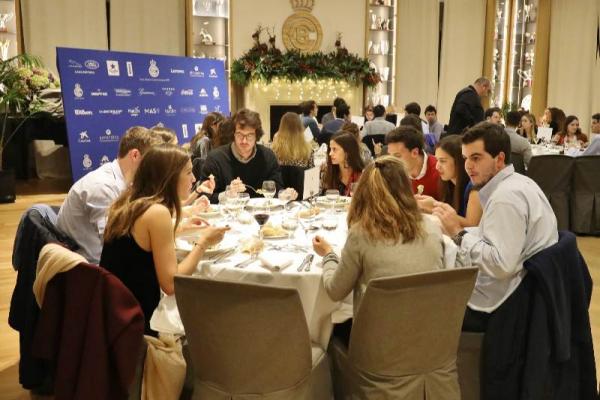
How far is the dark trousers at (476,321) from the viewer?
2.55 meters

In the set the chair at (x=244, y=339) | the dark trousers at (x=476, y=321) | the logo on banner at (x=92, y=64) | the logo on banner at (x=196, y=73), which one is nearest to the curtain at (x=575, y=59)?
the logo on banner at (x=196, y=73)

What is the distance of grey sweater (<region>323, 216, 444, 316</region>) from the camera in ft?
7.39

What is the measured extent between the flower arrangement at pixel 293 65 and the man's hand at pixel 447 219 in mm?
8109

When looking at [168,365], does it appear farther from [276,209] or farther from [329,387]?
[276,209]

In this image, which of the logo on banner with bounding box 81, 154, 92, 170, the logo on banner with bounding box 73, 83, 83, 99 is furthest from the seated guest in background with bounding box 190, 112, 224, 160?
the logo on banner with bounding box 73, 83, 83, 99

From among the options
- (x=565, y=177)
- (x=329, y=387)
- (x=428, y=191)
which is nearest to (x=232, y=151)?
(x=428, y=191)

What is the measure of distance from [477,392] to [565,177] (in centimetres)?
418

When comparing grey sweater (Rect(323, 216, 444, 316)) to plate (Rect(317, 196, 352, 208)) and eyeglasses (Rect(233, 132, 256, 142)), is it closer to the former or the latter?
plate (Rect(317, 196, 352, 208))

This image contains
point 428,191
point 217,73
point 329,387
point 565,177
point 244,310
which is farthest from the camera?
point 217,73

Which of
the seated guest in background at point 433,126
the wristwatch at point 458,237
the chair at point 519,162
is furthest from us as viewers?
the seated guest in background at point 433,126

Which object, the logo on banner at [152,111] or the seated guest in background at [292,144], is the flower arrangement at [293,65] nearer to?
the logo on banner at [152,111]

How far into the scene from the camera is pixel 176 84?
8930mm

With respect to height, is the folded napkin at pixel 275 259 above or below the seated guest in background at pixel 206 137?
below

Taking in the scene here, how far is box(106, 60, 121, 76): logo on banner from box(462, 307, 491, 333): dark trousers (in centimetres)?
651
